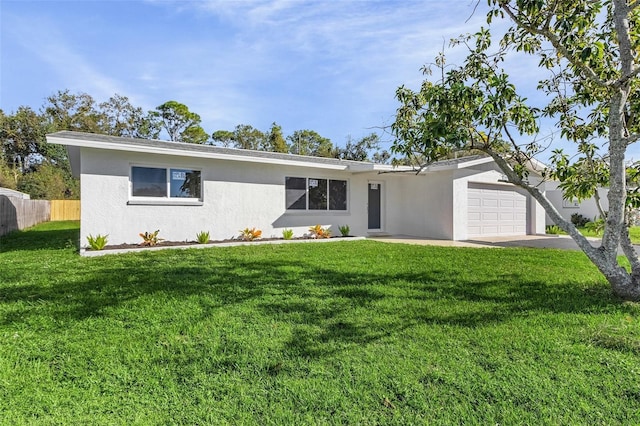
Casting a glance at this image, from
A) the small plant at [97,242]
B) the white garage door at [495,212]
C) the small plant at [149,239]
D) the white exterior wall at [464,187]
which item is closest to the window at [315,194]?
the white exterior wall at [464,187]

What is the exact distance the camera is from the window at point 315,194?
1370 centimetres

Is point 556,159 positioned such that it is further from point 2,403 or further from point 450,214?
point 450,214

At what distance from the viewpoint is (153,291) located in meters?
5.54

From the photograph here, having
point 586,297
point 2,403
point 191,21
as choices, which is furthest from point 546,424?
point 191,21

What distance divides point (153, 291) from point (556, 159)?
682 centimetres

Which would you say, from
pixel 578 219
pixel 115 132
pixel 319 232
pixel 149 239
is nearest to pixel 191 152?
pixel 149 239

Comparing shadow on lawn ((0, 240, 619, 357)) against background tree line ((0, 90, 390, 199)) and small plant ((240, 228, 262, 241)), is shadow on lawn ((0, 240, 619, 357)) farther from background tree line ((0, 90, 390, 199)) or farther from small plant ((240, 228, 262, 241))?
background tree line ((0, 90, 390, 199))

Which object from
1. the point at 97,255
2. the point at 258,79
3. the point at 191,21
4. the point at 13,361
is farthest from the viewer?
the point at 258,79

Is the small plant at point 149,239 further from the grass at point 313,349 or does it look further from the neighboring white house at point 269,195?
the grass at point 313,349

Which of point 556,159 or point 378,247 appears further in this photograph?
point 378,247

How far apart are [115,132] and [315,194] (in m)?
33.5

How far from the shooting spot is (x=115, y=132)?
127 ft

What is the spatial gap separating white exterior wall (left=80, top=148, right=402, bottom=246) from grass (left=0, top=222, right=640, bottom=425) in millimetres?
3701

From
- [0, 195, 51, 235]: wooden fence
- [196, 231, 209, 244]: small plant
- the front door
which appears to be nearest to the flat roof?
the front door
